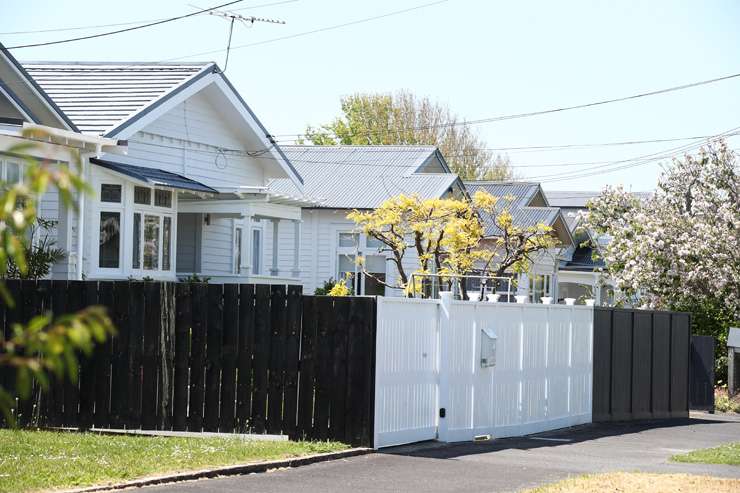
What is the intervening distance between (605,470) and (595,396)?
734cm

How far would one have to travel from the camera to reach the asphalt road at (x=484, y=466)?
10320 millimetres

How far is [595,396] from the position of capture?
63.1ft

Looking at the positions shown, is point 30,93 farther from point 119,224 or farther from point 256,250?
Result: point 256,250

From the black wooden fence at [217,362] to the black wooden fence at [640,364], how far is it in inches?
291

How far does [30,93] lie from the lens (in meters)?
21.9

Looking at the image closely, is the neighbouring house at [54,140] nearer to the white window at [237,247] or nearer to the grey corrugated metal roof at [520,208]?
the white window at [237,247]

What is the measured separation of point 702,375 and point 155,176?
39.9 ft

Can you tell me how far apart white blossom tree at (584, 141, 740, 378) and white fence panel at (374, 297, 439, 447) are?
1658cm

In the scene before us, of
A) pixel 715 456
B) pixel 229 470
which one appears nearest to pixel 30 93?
pixel 229 470

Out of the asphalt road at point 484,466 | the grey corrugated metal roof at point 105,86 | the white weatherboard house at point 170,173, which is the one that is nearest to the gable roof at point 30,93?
the white weatherboard house at point 170,173

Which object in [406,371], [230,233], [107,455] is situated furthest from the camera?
[230,233]

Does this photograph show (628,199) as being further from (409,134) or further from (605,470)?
(409,134)

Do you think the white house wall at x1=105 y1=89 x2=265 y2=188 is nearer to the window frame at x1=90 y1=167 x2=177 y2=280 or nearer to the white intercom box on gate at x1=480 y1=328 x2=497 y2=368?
the window frame at x1=90 y1=167 x2=177 y2=280

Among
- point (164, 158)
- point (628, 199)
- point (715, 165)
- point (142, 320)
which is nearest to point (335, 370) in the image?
point (142, 320)
